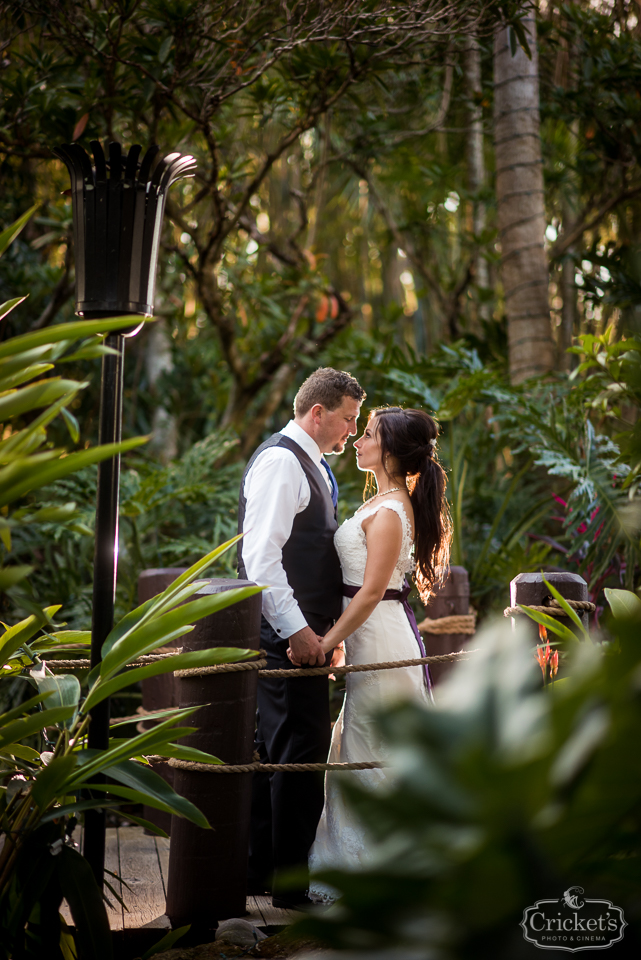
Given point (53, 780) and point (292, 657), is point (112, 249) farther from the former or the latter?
point (292, 657)

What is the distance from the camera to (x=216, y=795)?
6.10 ft

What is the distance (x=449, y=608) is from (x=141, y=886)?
5.76ft

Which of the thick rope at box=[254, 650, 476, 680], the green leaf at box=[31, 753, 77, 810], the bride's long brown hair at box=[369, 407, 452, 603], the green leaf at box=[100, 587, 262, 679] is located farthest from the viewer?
the bride's long brown hair at box=[369, 407, 452, 603]

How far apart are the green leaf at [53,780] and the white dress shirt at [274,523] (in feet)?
3.29

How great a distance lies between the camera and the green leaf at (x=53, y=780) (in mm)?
1281

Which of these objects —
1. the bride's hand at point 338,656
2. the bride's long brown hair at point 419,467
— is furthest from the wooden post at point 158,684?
the bride's long brown hair at point 419,467

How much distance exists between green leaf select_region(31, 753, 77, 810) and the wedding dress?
3.90 ft

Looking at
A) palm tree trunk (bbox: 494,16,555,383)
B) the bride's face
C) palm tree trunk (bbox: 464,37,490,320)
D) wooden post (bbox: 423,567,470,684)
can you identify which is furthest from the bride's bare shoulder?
palm tree trunk (bbox: 464,37,490,320)

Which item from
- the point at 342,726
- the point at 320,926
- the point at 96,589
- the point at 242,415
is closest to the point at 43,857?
the point at 96,589

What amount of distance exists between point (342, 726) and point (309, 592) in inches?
18.2

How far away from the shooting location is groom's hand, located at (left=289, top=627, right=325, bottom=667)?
2.28 metres

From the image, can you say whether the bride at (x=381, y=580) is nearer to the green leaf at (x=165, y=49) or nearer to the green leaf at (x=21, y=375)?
the green leaf at (x=21, y=375)

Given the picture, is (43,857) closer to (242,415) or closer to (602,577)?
(602,577)

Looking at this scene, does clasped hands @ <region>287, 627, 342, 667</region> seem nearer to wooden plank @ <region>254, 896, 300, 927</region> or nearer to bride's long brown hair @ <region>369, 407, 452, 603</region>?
bride's long brown hair @ <region>369, 407, 452, 603</region>
